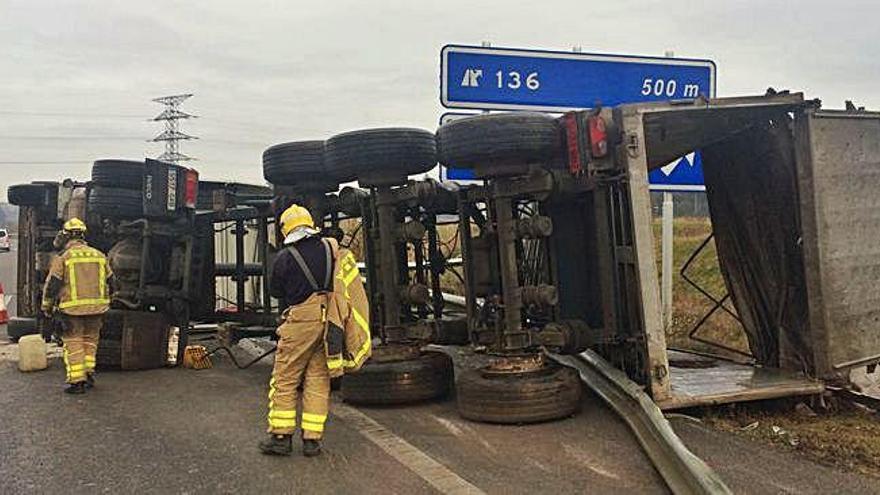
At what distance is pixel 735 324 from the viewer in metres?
10.6

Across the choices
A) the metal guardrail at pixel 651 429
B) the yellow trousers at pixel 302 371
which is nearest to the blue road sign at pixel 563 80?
the metal guardrail at pixel 651 429

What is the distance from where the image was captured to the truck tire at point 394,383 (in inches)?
244

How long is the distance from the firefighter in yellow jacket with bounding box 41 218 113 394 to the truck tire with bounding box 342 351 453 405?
2.72 m

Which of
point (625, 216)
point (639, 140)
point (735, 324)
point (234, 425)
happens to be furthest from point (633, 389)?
point (735, 324)

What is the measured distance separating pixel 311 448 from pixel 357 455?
10.6 inches

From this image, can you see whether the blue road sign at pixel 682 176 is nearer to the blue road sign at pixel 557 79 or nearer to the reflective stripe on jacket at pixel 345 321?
the blue road sign at pixel 557 79

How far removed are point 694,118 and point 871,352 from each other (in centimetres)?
213

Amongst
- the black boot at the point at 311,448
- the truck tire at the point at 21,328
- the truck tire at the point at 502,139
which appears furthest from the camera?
the truck tire at the point at 21,328

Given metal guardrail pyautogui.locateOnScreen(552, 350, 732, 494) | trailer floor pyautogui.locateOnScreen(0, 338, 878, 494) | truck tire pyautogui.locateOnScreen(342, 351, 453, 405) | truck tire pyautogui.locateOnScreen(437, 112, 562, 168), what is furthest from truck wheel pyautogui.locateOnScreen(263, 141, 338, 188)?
metal guardrail pyautogui.locateOnScreen(552, 350, 732, 494)

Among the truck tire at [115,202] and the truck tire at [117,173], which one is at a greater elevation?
the truck tire at [117,173]

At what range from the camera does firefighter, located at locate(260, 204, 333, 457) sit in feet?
16.2

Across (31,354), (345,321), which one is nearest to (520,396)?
(345,321)

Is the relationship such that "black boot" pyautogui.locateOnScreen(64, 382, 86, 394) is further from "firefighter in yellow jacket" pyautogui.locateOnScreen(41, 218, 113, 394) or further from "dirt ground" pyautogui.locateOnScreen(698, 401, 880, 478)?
"dirt ground" pyautogui.locateOnScreen(698, 401, 880, 478)

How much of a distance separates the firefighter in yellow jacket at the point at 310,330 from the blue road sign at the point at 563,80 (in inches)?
135
